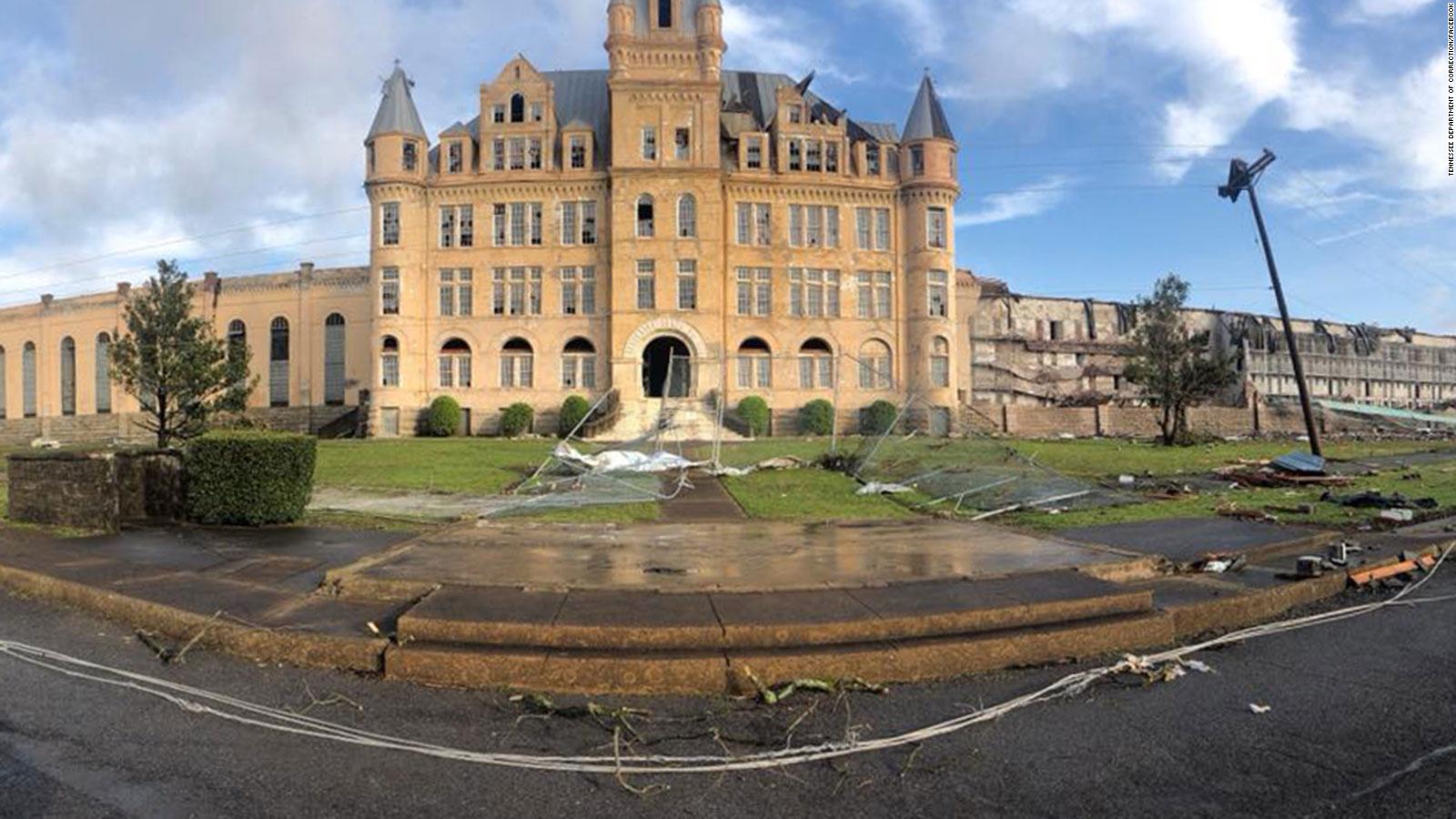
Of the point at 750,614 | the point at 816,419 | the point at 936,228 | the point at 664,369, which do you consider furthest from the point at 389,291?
the point at 750,614

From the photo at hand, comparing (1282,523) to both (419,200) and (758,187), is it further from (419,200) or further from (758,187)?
(419,200)

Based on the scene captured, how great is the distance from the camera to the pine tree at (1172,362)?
33156 mm

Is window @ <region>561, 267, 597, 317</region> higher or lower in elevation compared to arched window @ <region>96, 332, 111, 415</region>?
higher

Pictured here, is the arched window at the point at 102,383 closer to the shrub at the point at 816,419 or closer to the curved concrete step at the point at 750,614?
the shrub at the point at 816,419

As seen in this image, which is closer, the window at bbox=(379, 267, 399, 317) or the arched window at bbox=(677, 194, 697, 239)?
the arched window at bbox=(677, 194, 697, 239)

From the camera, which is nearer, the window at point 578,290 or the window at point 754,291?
the window at point 578,290

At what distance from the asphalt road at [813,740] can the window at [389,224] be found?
42.9 metres

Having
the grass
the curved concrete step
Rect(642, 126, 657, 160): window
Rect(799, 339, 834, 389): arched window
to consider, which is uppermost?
Rect(642, 126, 657, 160): window

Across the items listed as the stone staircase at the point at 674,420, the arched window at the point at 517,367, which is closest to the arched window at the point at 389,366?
the arched window at the point at 517,367

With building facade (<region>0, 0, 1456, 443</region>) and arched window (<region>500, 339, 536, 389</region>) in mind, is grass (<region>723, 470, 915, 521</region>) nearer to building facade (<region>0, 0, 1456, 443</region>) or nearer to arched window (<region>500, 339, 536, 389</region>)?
building facade (<region>0, 0, 1456, 443</region>)

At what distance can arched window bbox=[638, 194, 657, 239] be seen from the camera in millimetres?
43875

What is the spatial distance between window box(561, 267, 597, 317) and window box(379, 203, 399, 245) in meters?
9.09

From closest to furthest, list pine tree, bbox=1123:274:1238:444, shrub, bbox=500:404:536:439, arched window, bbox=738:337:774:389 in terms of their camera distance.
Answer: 1. pine tree, bbox=1123:274:1238:444
2. shrub, bbox=500:404:536:439
3. arched window, bbox=738:337:774:389

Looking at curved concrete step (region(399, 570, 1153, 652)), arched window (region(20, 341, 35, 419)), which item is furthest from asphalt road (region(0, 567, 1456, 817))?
arched window (region(20, 341, 35, 419))
